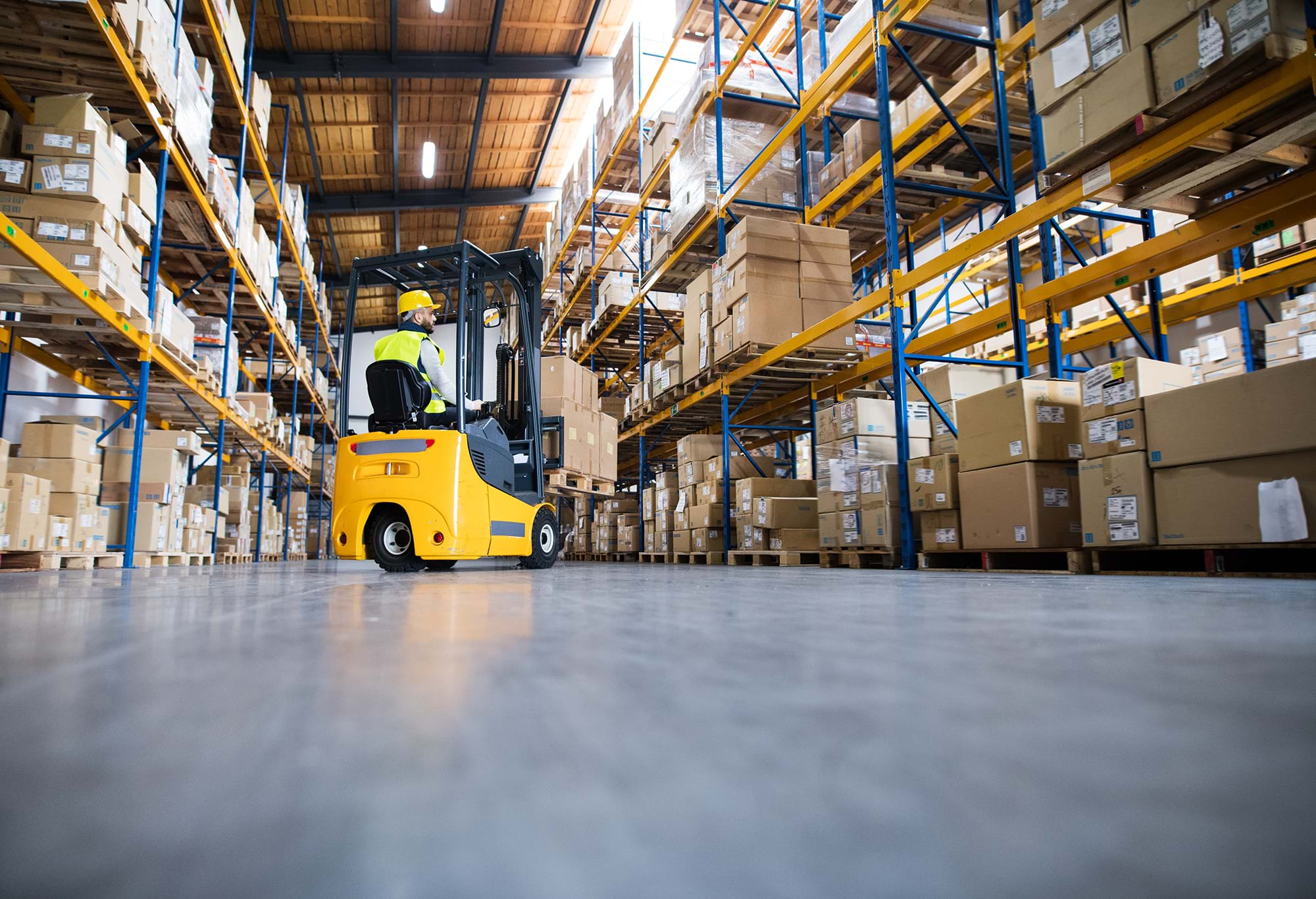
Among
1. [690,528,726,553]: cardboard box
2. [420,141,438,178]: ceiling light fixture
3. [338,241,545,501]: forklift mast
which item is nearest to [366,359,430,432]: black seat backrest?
[338,241,545,501]: forklift mast

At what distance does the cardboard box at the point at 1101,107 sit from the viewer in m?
3.86

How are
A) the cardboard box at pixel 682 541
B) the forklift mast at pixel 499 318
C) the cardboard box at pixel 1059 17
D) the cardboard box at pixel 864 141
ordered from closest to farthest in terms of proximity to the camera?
the cardboard box at pixel 1059 17
the forklift mast at pixel 499 318
the cardboard box at pixel 864 141
the cardboard box at pixel 682 541

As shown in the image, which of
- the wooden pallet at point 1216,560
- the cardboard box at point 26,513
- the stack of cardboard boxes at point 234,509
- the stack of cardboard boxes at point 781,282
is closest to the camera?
the wooden pallet at point 1216,560

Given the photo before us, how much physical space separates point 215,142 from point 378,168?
4.24 m

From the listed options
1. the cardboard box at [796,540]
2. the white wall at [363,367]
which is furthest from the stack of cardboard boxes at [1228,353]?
the white wall at [363,367]

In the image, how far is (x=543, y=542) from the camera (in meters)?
6.21

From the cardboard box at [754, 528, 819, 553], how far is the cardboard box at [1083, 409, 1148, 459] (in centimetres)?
332

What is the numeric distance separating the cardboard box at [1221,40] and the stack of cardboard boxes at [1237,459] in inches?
56.5

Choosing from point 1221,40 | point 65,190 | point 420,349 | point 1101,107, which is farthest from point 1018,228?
point 65,190

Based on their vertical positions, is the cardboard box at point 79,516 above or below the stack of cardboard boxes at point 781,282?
below

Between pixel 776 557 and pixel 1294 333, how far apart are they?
569 centimetres

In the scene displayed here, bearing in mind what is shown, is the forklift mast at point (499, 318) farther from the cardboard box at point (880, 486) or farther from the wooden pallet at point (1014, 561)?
the wooden pallet at point (1014, 561)

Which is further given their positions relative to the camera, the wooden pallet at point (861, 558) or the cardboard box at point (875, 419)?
the cardboard box at point (875, 419)

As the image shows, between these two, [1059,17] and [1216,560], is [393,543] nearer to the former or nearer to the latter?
[1216,560]
